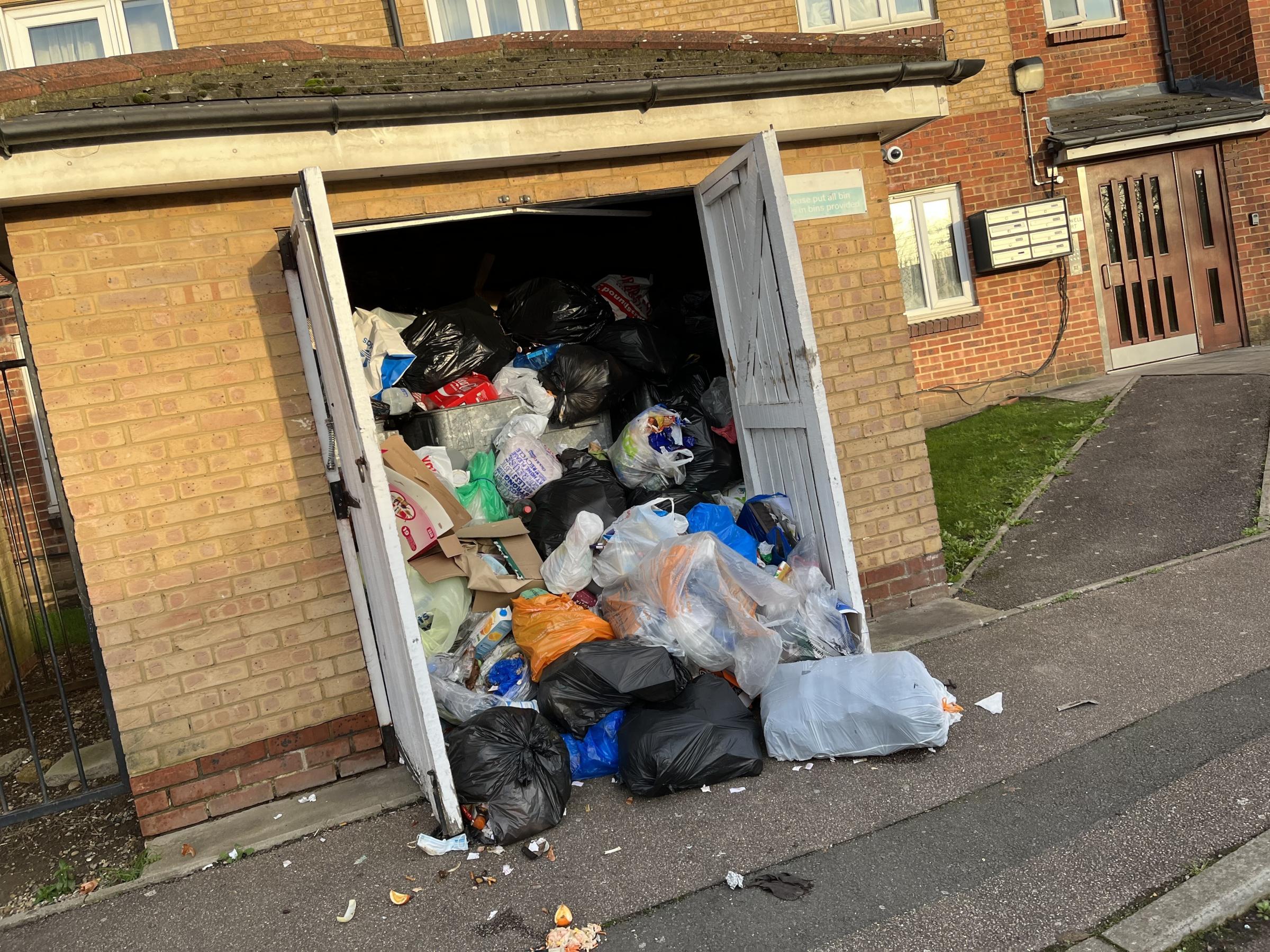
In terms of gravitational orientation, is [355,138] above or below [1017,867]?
above

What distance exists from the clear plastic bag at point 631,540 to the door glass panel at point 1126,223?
26.9ft

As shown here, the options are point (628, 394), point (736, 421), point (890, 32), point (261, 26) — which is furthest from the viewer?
point (890, 32)

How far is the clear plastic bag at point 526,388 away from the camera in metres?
5.59

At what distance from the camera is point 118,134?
363 cm

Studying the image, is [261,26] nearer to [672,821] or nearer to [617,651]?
[617,651]

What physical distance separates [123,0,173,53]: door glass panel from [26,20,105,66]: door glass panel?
0.30m

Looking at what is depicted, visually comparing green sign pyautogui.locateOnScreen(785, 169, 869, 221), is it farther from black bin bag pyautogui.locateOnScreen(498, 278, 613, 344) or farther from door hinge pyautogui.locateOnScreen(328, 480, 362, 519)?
door hinge pyautogui.locateOnScreen(328, 480, 362, 519)

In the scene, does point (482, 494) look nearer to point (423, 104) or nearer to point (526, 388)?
point (526, 388)

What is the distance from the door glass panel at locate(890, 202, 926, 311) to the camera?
10.0 m

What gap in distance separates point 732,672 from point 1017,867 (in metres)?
1.48

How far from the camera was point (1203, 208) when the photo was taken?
34.6ft

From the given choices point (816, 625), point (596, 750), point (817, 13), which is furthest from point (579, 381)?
point (817, 13)

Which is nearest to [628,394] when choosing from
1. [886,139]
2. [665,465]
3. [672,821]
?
[665,465]

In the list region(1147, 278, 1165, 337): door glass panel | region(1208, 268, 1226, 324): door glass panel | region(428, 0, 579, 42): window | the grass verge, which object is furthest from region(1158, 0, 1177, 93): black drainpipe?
region(428, 0, 579, 42): window
